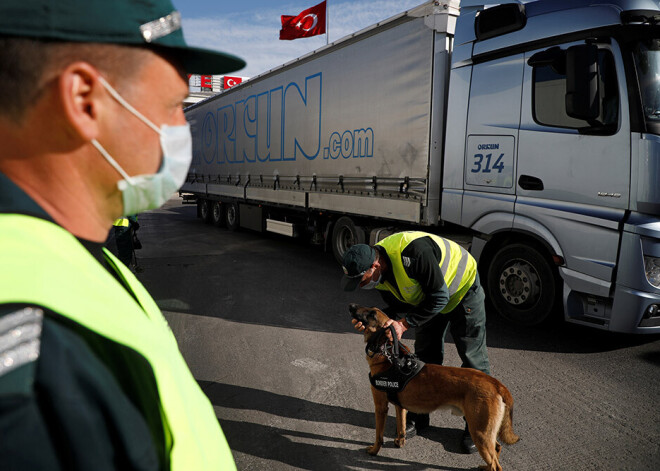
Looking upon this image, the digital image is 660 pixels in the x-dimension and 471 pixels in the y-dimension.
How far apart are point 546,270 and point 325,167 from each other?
4.56m

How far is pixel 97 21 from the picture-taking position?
65cm

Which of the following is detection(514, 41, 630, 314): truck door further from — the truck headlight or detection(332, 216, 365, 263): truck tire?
detection(332, 216, 365, 263): truck tire

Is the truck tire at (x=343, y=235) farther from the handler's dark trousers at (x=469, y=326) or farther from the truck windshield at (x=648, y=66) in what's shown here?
the truck windshield at (x=648, y=66)

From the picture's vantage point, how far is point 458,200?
18.6 ft

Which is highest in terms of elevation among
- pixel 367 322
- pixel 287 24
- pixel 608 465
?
pixel 287 24

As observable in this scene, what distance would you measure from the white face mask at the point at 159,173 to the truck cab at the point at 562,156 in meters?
4.26

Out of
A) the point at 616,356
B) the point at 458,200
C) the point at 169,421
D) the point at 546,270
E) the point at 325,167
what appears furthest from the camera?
the point at 325,167

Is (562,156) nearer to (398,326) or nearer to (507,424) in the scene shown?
(398,326)

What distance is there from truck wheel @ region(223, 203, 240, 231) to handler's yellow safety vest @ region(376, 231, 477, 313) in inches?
396

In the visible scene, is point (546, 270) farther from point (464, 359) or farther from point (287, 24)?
point (287, 24)

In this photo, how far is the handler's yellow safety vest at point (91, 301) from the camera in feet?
1.74

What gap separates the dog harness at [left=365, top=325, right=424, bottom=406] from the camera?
2.75m

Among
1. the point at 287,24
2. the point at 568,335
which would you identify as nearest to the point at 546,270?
the point at 568,335

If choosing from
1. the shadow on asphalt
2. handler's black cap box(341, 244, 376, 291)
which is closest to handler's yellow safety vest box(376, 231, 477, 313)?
handler's black cap box(341, 244, 376, 291)
